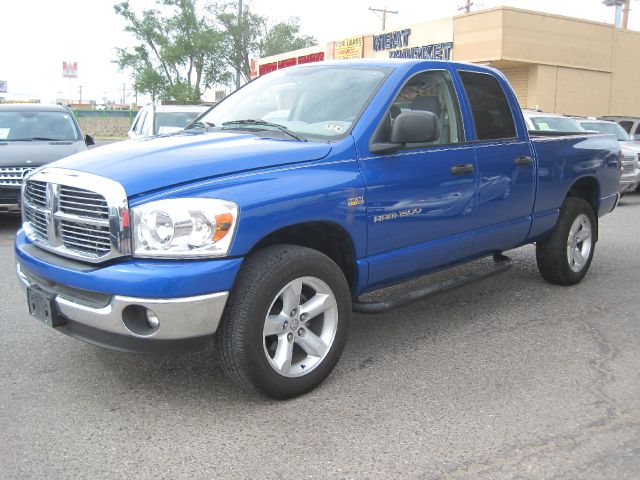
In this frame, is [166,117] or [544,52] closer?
[166,117]

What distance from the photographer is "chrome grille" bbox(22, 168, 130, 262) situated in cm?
308

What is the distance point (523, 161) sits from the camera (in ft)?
16.3

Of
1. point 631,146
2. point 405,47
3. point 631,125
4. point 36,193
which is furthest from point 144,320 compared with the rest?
point 405,47

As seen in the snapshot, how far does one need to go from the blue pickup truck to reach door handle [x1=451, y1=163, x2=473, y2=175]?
0.04 feet

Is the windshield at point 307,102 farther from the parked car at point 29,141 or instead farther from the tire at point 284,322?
the parked car at point 29,141

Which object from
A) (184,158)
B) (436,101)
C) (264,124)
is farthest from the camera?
(436,101)

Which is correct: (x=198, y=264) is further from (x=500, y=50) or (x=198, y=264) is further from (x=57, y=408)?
(x=500, y=50)

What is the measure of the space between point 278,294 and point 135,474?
1.09m

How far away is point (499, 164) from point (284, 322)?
2.24m

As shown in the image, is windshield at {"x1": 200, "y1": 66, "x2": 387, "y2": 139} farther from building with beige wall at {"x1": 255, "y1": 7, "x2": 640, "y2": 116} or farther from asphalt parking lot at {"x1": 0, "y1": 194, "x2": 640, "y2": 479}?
building with beige wall at {"x1": 255, "y1": 7, "x2": 640, "y2": 116}

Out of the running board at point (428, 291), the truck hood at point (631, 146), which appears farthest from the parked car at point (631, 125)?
the running board at point (428, 291)

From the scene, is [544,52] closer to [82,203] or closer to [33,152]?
[33,152]

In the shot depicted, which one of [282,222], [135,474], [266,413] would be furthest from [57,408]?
[282,222]

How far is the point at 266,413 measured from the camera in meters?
3.39
